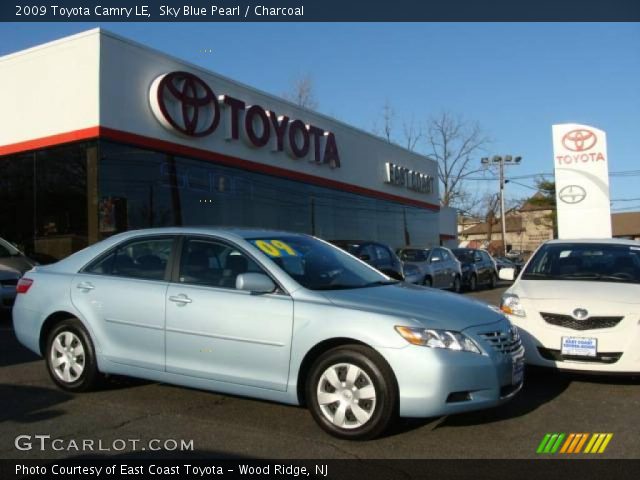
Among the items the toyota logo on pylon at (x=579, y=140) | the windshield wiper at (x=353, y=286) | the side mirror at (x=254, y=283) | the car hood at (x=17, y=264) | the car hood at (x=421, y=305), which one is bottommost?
the car hood at (x=421, y=305)

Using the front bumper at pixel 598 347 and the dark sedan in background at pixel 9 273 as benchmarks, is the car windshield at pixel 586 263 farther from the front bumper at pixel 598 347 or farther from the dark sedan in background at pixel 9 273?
the dark sedan in background at pixel 9 273

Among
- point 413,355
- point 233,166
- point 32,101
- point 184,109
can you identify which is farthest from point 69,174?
point 413,355

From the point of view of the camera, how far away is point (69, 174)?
14.1 m

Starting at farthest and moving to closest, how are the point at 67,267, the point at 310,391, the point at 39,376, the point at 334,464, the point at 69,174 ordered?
the point at 69,174 < the point at 39,376 < the point at 67,267 < the point at 310,391 < the point at 334,464

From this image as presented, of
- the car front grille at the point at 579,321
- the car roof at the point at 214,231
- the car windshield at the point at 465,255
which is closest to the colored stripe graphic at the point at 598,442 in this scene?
the car front grille at the point at 579,321

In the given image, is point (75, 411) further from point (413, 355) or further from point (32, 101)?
point (32, 101)

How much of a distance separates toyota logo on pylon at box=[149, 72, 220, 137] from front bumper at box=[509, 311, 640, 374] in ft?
37.1

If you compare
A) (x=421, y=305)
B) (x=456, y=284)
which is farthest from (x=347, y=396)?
(x=456, y=284)

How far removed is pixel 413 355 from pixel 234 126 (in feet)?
46.6

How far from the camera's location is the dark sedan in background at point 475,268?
2112 centimetres

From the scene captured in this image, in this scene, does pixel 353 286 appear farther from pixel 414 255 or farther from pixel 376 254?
pixel 414 255

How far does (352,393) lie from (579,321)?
109 inches

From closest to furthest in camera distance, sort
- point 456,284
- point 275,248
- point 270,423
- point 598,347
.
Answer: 1. point 270,423
2. point 275,248
3. point 598,347
4. point 456,284

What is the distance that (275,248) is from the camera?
5.27 metres
